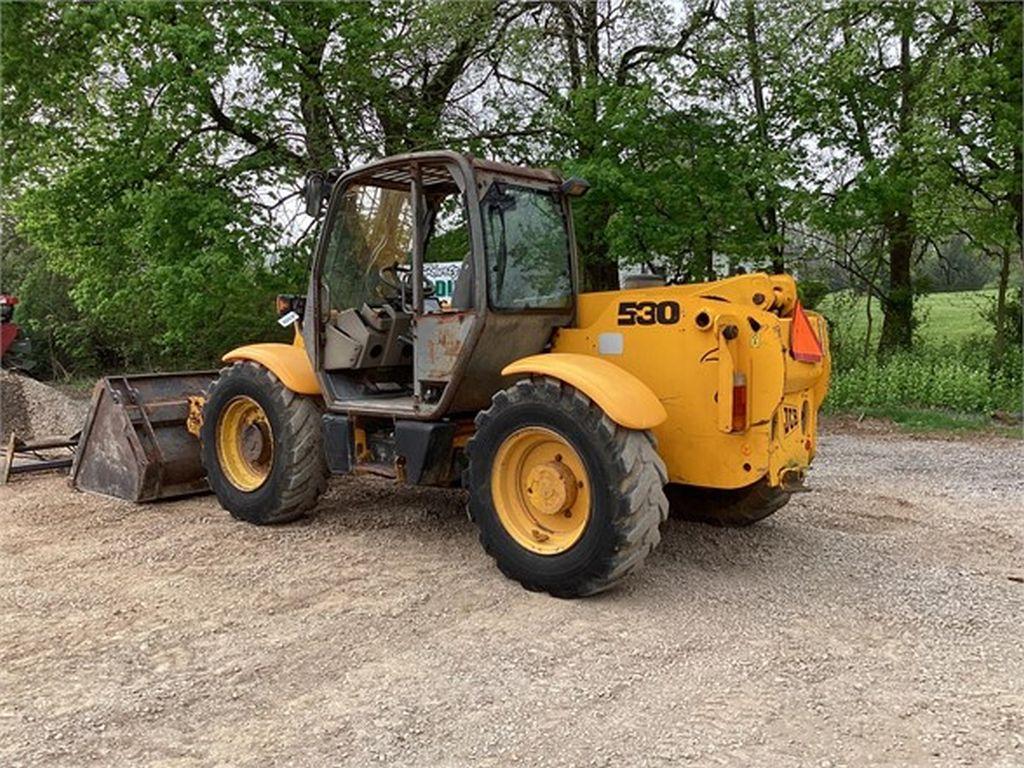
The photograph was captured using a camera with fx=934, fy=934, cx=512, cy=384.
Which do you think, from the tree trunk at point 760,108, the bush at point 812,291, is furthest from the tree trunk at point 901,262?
the tree trunk at point 760,108

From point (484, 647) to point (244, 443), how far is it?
2.86 metres

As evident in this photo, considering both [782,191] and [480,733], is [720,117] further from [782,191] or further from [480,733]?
[480,733]

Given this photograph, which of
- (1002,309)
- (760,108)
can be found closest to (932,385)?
(1002,309)

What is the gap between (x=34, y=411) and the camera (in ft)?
32.4

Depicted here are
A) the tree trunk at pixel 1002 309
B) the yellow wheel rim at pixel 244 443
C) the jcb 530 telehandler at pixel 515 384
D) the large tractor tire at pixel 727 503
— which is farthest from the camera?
the tree trunk at pixel 1002 309

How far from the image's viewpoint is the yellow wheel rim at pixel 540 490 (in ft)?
14.8

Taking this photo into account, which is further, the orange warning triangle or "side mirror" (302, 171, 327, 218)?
"side mirror" (302, 171, 327, 218)

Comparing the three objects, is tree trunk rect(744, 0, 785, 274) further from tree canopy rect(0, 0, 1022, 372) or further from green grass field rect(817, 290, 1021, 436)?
green grass field rect(817, 290, 1021, 436)

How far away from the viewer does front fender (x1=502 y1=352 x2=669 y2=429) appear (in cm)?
425

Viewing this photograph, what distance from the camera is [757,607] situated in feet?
A: 14.3

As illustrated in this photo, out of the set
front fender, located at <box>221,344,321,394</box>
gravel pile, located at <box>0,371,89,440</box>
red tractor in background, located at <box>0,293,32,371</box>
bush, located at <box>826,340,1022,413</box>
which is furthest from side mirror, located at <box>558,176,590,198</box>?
red tractor in background, located at <box>0,293,32,371</box>

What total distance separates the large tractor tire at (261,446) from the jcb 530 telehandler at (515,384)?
12 millimetres

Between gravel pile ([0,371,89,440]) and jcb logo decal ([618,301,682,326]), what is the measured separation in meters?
6.96

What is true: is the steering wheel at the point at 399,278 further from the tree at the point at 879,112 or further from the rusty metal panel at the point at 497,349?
the tree at the point at 879,112
